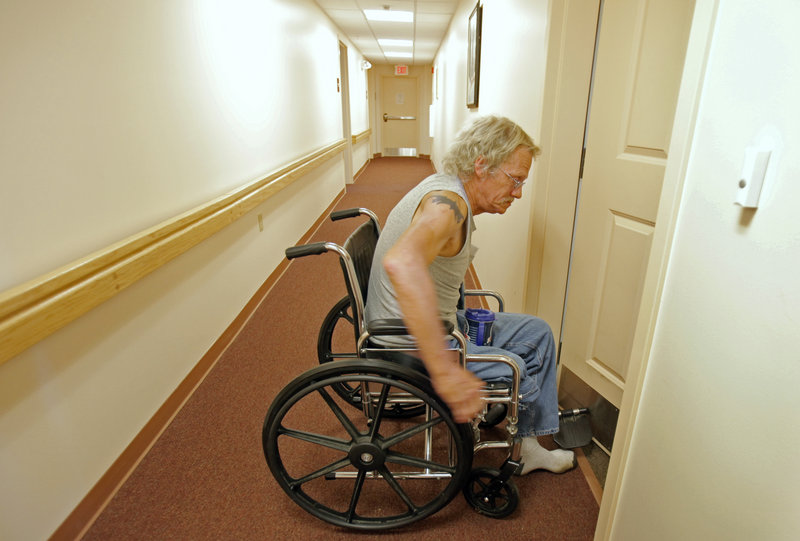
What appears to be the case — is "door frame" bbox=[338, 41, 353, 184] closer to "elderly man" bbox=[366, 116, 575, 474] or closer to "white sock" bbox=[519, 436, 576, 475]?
"elderly man" bbox=[366, 116, 575, 474]

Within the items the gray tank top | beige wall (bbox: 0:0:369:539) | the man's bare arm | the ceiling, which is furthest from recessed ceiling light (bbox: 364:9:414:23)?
the man's bare arm

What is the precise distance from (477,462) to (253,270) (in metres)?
2.01

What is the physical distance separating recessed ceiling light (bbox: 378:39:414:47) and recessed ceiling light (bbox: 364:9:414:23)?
1.74 meters

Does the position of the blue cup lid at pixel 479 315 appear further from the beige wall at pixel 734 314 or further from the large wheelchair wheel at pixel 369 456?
the beige wall at pixel 734 314

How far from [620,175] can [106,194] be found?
179 centimetres

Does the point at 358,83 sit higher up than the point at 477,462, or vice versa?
the point at 358,83

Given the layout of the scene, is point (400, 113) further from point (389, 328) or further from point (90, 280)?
point (389, 328)

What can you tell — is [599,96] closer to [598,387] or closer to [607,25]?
[607,25]

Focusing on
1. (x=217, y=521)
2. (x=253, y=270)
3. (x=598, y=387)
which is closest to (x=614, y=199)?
(x=598, y=387)

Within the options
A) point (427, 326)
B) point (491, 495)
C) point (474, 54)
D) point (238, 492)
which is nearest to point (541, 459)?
point (491, 495)

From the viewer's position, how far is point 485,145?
4.29 ft

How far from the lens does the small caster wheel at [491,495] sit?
1.38 m

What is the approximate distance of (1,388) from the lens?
1.12 metres

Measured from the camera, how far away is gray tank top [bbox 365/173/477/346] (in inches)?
48.7
